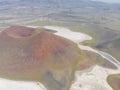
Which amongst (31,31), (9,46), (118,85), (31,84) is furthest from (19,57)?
(118,85)

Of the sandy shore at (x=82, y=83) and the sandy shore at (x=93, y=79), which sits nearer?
the sandy shore at (x=82, y=83)

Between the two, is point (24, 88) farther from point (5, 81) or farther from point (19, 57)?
point (19, 57)

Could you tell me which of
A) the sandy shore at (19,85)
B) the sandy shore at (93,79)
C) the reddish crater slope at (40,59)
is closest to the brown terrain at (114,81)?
the sandy shore at (93,79)

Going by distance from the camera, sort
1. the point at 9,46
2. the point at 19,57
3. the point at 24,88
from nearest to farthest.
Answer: the point at 24,88 < the point at 19,57 < the point at 9,46

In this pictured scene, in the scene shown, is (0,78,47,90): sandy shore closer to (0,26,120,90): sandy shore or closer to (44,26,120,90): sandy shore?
(0,26,120,90): sandy shore

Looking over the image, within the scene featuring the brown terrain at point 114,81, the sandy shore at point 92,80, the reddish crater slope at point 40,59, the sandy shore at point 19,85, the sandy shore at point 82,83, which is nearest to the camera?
the sandy shore at point 19,85

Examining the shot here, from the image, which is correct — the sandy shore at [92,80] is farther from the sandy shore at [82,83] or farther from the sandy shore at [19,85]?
the sandy shore at [19,85]

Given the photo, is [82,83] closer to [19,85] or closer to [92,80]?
[92,80]

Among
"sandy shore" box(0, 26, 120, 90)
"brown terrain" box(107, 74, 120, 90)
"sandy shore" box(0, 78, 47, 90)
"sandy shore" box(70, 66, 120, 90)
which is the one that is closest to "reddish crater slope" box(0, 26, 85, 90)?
"sandy shore" box(0, 78, 47, 90)

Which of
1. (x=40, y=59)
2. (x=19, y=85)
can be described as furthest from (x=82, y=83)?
(x=19, y=85)
